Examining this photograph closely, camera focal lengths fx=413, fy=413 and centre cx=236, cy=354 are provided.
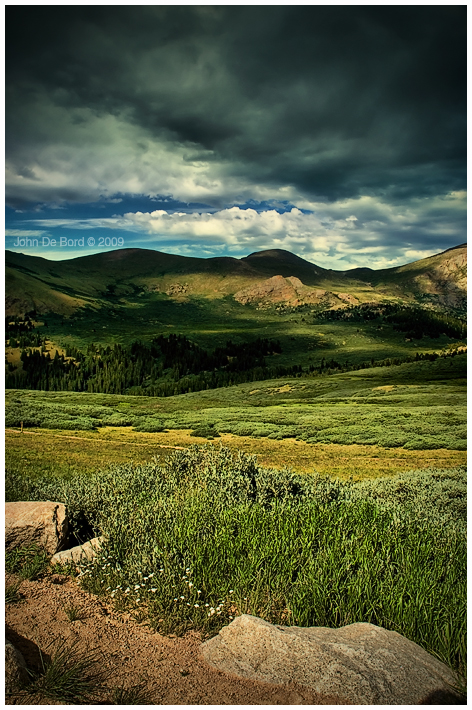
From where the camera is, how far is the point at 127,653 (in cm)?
347

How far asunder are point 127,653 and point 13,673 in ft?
2.90

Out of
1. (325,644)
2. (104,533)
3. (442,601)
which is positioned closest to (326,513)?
(442,601)

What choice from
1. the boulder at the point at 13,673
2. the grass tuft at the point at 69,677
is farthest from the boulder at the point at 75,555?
the boulder at the point at 13,673

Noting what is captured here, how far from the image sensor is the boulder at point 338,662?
2975 mm

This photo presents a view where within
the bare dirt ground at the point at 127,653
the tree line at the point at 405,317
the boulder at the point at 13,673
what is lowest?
the bare dirt ground at the point at 127,653

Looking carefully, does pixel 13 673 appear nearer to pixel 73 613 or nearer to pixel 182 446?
pixel 73 613

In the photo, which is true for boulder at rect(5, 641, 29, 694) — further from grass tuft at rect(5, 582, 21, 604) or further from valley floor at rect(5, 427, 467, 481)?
valley floor at rect(5, 427, 467, 481)

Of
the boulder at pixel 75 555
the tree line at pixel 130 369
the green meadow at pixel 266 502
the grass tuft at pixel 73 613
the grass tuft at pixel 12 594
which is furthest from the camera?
the tree line at pixel 130 369

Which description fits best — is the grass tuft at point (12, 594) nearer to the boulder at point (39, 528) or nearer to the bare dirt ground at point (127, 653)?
the bare dirt ground at point (127, 653)

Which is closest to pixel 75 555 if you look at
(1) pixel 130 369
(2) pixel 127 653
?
(2) pixel 127 653

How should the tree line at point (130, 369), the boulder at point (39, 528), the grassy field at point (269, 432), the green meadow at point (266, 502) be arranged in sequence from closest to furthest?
the green meadow at point (266, 502) < the boulder at point (39, 528) < the grassy field at point (269, 432) < the tree line at point (130, 369)

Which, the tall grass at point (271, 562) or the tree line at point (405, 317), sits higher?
the tree line at point (405, 317)

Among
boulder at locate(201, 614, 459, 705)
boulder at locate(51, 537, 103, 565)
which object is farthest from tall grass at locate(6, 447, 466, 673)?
boulder at locate(201, 614, 459, 705)

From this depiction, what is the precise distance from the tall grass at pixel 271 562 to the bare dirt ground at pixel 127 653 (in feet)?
0.62
